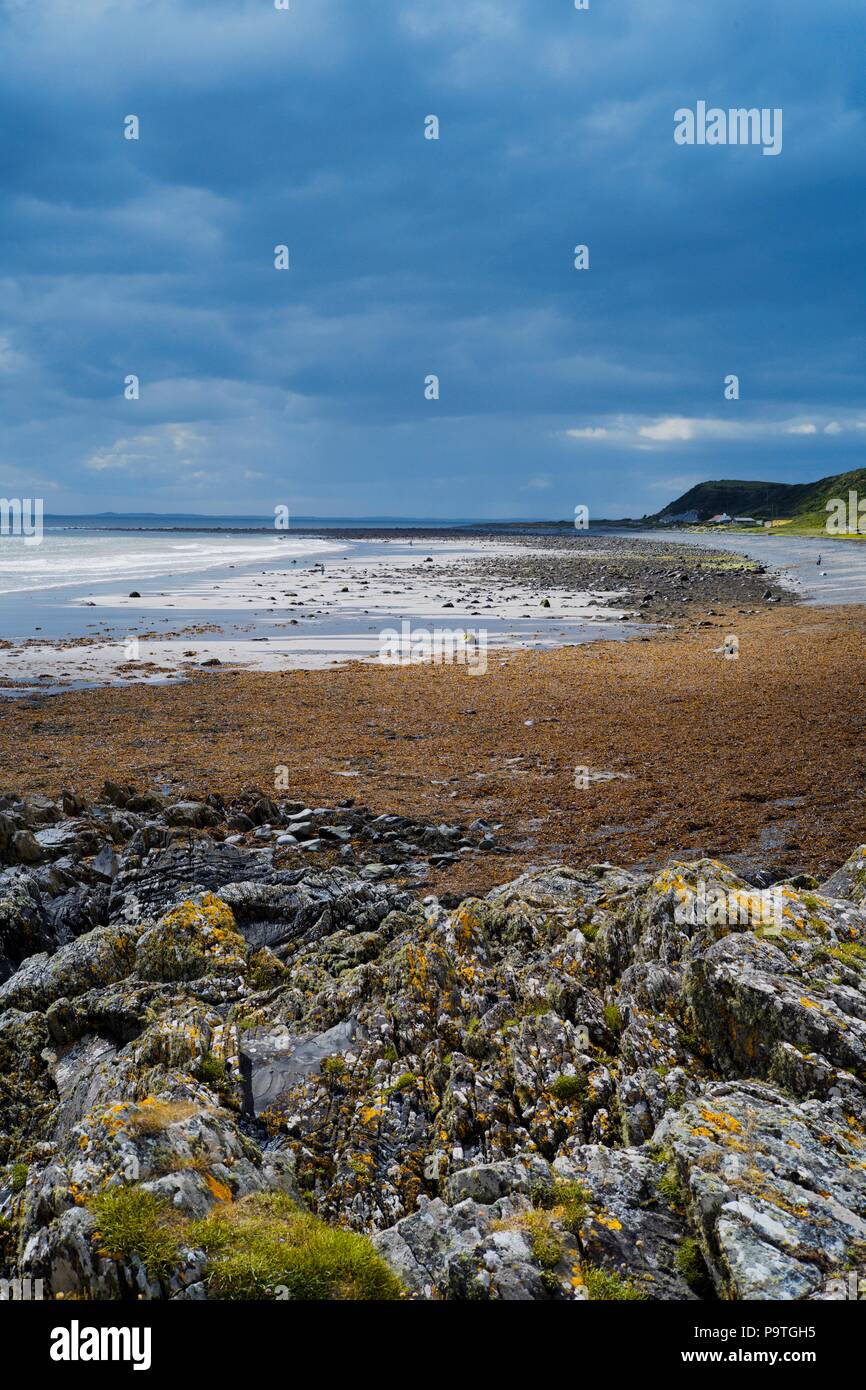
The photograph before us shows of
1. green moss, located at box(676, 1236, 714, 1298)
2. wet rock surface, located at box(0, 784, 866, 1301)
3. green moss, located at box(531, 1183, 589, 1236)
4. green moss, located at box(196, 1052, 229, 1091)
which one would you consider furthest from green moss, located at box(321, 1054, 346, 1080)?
green moss, located at box(676, 1236, 714, 1298)

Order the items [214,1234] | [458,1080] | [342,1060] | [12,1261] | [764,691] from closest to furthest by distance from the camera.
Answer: [214,1234] → [12,1261] → [458,1080] → [342,1060] → [764,691]

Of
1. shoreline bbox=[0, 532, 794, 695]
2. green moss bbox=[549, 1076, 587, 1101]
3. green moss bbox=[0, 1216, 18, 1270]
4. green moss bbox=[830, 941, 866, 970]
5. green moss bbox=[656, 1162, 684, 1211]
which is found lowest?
green moss bbox=[0, 1216, 18, 1270]

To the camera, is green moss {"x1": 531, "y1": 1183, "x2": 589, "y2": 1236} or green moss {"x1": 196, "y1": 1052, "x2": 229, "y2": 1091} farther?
green moss {"x1": 196, "y1": 1052, "x2": 229, "y2": 1091}

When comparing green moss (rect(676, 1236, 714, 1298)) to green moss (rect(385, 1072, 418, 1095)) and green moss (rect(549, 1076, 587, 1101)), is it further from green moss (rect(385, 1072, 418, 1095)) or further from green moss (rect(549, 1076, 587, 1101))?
green moss (rect(385, 1072, 418, 1095))

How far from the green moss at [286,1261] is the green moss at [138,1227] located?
0.14 metres

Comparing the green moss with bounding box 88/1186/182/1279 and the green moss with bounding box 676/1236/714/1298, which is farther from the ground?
the green moss with bounding box 88/1186/182/1279

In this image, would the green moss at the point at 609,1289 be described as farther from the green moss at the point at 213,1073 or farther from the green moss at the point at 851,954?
the green moss at the point at 213,1073

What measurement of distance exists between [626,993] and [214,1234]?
3460mm

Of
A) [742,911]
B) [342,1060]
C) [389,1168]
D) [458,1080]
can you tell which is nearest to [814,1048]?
[742,911]

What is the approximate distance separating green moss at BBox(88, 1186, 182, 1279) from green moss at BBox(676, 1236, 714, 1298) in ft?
8.70

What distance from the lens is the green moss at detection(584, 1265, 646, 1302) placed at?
4.04 meters
